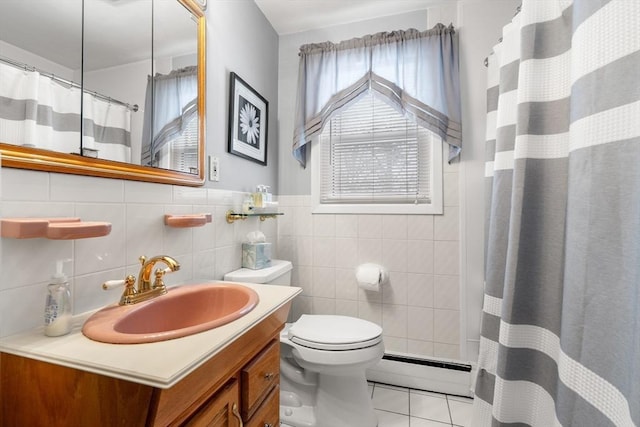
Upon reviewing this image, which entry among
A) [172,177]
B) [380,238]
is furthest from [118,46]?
[380,238]

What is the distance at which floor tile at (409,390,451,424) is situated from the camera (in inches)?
60.4

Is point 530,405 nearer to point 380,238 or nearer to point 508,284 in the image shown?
point 508,284

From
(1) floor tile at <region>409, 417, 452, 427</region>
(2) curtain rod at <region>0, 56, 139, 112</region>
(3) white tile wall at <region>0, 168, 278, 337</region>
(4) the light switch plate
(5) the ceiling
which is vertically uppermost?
(5) the ceiling

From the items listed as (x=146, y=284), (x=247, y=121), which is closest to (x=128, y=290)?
(x=146, y=284)

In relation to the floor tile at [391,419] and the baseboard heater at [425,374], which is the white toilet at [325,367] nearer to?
the floor tile at [391,419]

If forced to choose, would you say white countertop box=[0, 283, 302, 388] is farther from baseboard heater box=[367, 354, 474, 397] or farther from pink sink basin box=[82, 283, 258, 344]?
baseboard heater box=[367, 354, 474, 397]

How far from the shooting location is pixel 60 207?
0.76 metres

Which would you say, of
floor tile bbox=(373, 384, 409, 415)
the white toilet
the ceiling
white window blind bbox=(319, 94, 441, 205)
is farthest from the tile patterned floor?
the ceiling

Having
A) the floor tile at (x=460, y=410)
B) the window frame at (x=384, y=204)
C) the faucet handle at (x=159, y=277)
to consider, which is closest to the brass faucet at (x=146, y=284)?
the faucet handle at (x=159, y=277)

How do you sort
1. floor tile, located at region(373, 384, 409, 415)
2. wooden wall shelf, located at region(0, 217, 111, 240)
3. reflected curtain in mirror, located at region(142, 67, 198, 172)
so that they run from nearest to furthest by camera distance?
wooden wall shelf, located at region(0, 217, 111, 240)
reflected curtain in mirror, located at region(142, 67, 198, 172)
floor tile, located at region(373, 384, 409, 415)

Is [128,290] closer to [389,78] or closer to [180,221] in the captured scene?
[180,221]

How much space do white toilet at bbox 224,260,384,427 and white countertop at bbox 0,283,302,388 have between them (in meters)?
0.70

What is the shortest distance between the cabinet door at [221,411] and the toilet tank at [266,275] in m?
0.63

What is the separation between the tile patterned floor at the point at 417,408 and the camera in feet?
4.89
